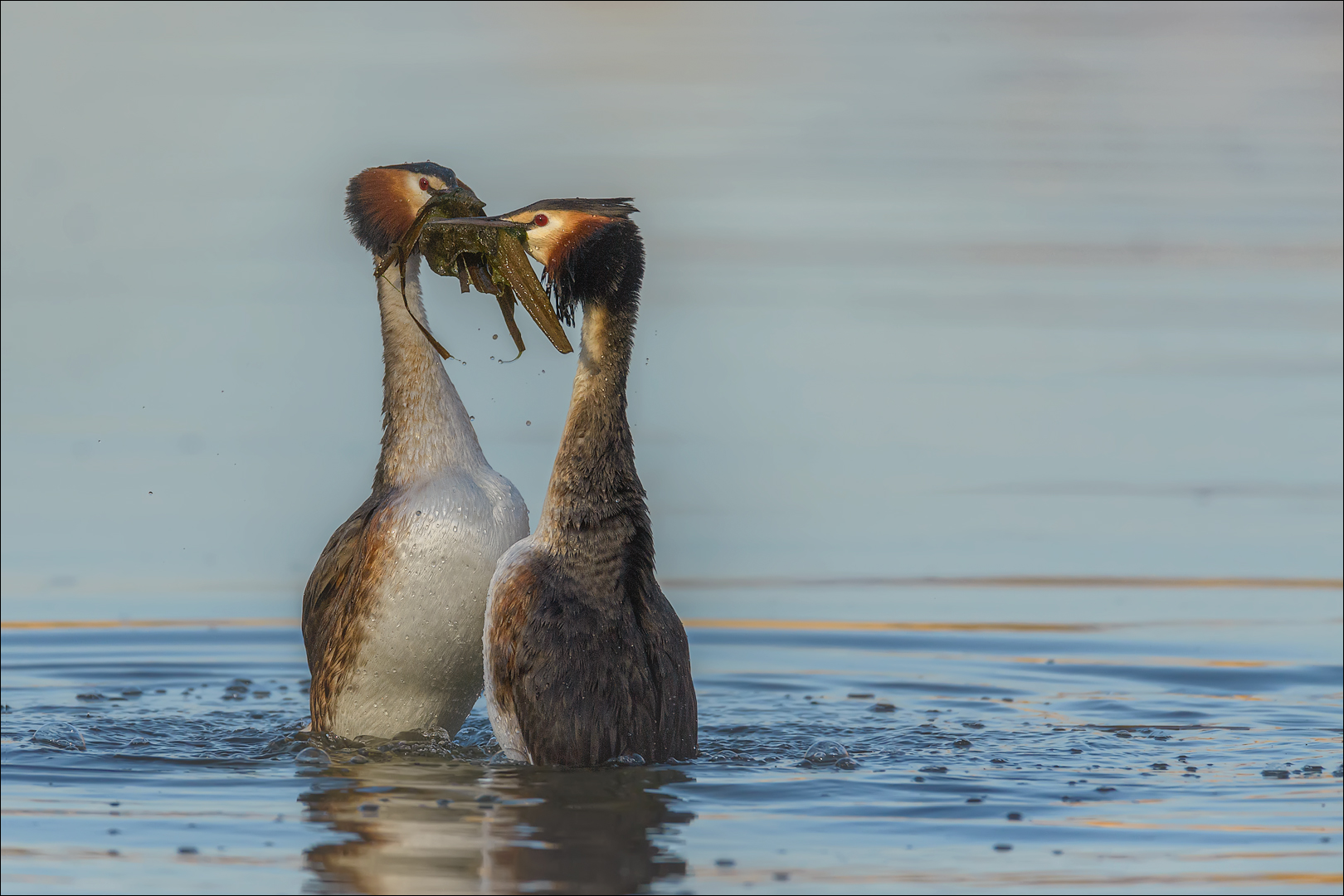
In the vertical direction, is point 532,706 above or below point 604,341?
below

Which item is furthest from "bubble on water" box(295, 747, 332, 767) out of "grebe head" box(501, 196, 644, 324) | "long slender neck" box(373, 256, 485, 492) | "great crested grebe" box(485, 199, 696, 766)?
"grebe head" box(501, 196, 644, 324)

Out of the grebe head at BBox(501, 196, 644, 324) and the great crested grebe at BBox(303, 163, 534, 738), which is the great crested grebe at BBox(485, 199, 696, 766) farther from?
the great crested grebe at BBox(303, 163, 534, 738)

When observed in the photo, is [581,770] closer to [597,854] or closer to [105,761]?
[597,854]

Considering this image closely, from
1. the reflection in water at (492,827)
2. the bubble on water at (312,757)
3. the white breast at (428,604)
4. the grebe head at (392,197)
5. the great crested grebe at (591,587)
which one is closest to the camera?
the reflection in water at (492,827)

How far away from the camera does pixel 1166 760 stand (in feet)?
29.9

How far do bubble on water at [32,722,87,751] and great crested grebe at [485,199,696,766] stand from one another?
2.05m

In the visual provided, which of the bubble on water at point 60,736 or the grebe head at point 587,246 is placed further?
the bubble on water at point 60,736

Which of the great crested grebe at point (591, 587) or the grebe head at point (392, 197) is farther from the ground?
the grebe head at point (392, 197)

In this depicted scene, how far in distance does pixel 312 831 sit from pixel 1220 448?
8639 mm

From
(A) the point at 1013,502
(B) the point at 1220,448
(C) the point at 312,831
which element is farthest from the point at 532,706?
(B) the point at 1220,448

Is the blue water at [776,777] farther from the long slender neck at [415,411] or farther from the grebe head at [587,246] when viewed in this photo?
the grebe head at [587,246]

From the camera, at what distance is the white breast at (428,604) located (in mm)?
9188

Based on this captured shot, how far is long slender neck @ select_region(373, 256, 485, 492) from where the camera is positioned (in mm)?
9461

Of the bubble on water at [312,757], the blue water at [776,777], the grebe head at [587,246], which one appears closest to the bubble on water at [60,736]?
the blue water at [776,777]
